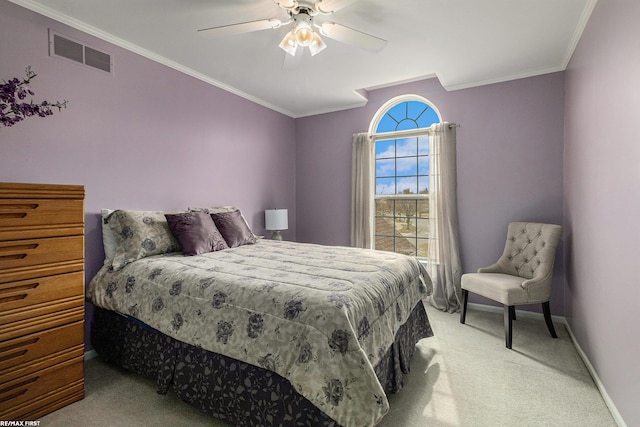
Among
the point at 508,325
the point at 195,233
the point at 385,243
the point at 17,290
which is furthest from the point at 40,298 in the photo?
the point at 385,243

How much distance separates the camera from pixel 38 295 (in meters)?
1.77

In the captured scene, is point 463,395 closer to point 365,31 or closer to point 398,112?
point 365,31

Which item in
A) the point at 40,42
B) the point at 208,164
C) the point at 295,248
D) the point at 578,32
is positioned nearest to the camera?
the point at 40,42

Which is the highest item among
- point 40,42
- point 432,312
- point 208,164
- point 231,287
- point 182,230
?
point 40,42

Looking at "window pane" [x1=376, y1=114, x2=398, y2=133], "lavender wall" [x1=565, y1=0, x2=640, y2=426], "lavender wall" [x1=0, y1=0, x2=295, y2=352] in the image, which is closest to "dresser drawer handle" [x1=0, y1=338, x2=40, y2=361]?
"lavender wall" [x1=0, y1=0, x2=295, y2=352]

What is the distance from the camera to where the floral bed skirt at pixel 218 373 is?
1472mm

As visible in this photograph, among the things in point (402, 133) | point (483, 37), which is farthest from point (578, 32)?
point (402, 133)

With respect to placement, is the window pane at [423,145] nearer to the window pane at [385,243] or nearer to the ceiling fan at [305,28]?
the window pane at [385,243]

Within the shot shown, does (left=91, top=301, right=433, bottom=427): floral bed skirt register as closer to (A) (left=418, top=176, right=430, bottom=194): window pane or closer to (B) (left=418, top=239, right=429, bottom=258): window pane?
(B) (left=418, top=239, right=429, bottom=258): window pane

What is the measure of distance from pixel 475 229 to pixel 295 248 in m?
2.20

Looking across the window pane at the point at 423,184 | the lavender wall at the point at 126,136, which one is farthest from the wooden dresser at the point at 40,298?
the window pane at the point at 423,184

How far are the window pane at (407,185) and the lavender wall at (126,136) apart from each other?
1.96 meters

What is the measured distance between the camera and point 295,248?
298 centimetres

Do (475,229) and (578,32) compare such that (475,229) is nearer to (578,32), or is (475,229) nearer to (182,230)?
(578,32)
